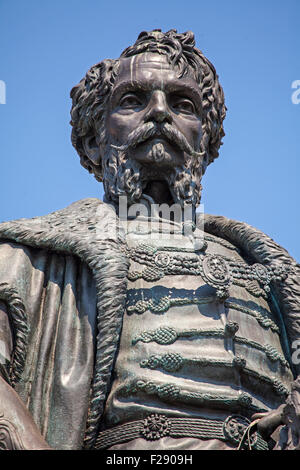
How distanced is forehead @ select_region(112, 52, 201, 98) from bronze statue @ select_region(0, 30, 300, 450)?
1 cm

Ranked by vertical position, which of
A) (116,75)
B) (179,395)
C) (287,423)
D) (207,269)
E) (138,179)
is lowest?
(287,423)

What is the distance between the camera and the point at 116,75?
39.3 feet

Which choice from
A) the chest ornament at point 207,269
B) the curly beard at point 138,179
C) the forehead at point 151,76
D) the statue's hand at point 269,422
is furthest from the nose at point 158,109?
the statue's hand at point 269,422

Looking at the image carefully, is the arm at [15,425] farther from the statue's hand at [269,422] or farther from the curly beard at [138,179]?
the curly beard at [138,179]

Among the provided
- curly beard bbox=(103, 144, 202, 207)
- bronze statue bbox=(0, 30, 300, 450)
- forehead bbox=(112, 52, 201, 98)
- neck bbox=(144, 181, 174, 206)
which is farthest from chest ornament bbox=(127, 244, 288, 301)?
forehead bbox=(112, 52, 201, 98)

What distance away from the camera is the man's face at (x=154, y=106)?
11.4 meters

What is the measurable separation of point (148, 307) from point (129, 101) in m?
2.42

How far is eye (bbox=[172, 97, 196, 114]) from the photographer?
38.6ft

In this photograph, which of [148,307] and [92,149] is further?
[92,149]

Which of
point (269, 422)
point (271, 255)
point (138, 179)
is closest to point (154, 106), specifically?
point (138, 179)

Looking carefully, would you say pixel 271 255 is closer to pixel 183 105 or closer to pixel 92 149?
pixel 183 105

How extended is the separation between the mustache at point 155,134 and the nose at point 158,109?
6 cm

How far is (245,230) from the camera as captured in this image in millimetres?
11477
